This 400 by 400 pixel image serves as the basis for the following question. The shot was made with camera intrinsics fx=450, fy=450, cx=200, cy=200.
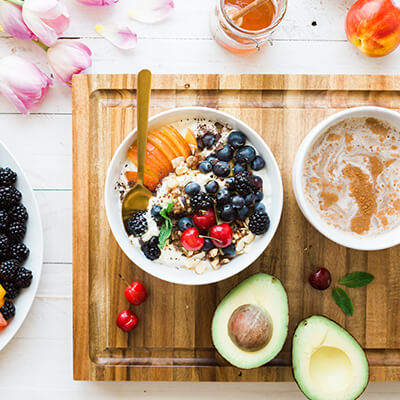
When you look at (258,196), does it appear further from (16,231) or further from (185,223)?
(16,231)

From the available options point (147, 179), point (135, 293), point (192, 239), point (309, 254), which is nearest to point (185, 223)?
point (192, 239)

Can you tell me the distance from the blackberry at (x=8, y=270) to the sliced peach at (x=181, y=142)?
0.58 metres

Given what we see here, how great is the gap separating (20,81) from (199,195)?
25.2 inches

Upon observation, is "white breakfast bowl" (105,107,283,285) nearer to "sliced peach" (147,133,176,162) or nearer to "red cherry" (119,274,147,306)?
"sliced peach" (147,133,176,162)

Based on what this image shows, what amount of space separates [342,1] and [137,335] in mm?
1144

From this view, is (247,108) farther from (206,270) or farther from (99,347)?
(99,347)

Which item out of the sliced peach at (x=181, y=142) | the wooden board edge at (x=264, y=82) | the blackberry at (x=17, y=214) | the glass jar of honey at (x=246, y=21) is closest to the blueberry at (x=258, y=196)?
the sliced peach at (x=181, y=142)

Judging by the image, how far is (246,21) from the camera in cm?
125

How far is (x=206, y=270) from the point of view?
1.13 meters

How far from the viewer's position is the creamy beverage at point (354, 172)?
3.73 feet

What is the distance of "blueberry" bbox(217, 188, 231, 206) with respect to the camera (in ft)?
3.52

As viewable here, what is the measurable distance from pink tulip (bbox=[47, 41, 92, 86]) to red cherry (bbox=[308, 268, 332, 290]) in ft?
2.87

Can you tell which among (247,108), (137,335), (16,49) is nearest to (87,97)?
(16,49)

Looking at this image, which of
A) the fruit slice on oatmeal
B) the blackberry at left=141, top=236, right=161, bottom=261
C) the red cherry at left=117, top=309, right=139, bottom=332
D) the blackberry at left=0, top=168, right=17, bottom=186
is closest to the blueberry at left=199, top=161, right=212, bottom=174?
the fruit slice on oatmeal
